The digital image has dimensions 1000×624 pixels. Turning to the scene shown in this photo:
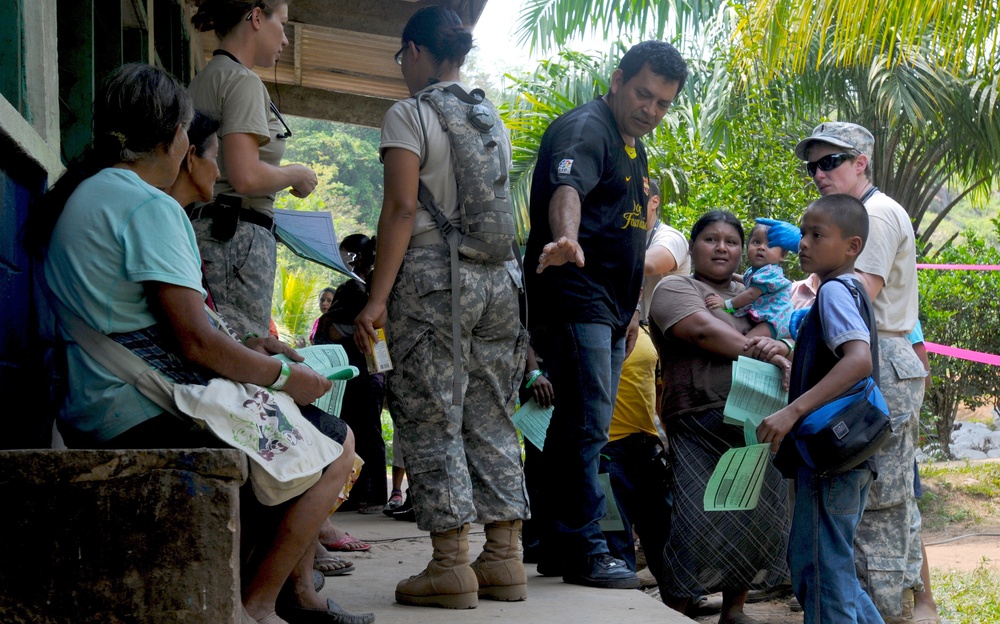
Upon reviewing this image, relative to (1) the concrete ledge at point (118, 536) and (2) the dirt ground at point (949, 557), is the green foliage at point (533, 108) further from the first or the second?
(1) the concrete ledge at point (118, 536)

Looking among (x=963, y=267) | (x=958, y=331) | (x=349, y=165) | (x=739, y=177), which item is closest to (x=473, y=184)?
(x=739, y=177)

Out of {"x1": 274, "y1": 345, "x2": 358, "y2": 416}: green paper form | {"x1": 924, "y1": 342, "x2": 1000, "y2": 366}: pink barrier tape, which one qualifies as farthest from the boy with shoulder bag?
{"x1": 924, "y1": 342, "x2": 1000, "y2": 366}: pink barrier tape

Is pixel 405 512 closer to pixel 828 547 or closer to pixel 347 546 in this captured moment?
pixel 347 546

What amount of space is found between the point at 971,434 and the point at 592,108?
11053 millimetres

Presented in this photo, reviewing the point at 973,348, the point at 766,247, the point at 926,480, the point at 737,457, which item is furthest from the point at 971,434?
the point at 737,457

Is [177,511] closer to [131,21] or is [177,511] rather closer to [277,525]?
[277,525]

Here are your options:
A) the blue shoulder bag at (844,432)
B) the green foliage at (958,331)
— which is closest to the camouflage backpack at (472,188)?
the blue shoulder bag at (844,432)

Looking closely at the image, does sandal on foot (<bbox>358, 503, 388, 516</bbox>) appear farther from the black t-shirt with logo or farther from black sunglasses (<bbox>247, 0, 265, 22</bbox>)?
black sunglasses (<bbox>247, 0, 265, 22</bbox>)

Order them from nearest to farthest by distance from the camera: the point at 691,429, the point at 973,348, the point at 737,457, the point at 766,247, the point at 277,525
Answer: the point at 277,525, the point at 737,457, the point at 691,429, the point at 766,247, the point at 973,348

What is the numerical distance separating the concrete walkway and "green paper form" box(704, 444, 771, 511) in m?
0.42

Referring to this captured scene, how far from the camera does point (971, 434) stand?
13.1 meters

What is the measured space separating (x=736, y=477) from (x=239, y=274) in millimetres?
1804

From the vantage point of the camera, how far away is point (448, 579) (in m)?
3.16

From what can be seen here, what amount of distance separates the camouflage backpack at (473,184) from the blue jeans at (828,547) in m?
1.31
